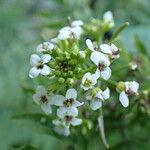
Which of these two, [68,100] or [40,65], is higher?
[40,65]

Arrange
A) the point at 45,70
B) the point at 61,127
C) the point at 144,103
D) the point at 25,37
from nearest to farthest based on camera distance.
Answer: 1. the point at 45,70
2. the point at 61,127
3. the point at 144,103
4. the point at 25,37

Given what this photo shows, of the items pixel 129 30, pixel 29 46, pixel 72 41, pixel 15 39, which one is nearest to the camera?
pixel 72 41

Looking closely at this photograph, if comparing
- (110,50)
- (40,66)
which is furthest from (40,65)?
(110,50)

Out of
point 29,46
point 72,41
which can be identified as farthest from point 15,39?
point 72,41

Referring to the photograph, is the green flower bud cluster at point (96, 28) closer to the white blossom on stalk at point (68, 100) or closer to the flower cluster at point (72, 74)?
the flower cluster at point (72, 74)

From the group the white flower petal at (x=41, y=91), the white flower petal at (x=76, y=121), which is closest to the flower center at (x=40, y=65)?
the white flower petal at (x=41, y=91)

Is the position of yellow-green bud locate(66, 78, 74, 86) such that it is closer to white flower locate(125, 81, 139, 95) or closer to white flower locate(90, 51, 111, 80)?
white flower locate(90, 51, 111, 80)

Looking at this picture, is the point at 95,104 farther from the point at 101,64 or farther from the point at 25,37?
the point at 25,37

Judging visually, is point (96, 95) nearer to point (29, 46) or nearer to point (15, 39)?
point (29, 46)
